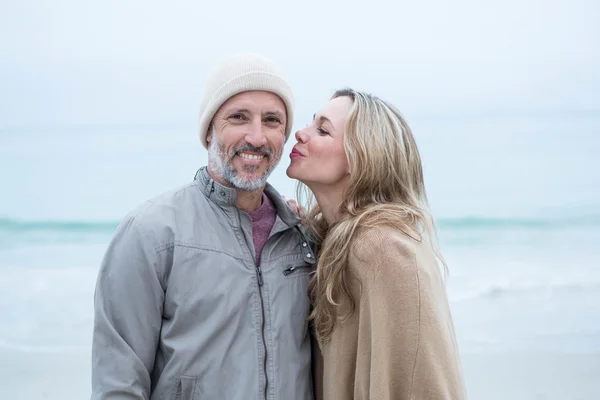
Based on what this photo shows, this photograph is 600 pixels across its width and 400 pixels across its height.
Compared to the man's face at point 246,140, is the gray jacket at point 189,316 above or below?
below

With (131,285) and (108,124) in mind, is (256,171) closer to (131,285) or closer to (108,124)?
(131,285)

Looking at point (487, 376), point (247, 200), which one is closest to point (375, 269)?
point (247, 200)

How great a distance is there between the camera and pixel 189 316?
7.34 feet

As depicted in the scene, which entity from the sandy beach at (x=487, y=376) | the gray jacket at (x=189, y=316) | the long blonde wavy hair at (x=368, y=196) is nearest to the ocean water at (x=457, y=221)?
the sandy beach at (x=487, y=376)

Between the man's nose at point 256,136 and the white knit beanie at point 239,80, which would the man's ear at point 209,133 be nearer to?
the white knit beanie at point 239,80

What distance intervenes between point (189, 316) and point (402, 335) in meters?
0.62

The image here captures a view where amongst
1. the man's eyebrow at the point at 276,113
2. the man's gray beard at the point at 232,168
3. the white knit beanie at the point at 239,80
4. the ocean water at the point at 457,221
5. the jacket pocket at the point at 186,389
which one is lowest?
the ocean water at the point at 457,221

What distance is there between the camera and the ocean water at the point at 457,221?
8250 mm

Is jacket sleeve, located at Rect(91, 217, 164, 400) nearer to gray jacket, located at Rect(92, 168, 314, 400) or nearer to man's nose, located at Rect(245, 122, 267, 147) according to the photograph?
gray jacket, located at Rect(92, 168, 314, 400)

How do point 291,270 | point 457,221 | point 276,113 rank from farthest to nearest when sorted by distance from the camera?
1. point 457,221
2. point 276,113
3. point 291,270

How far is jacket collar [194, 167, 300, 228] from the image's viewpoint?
7.88 feet

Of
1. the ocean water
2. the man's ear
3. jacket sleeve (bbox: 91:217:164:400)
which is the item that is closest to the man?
jacket sleeve (bbox: 91:217:164:400)

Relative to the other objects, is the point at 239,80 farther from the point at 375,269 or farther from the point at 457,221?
the point at 457,221

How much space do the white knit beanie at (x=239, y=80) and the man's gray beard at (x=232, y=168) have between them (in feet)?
0.36
